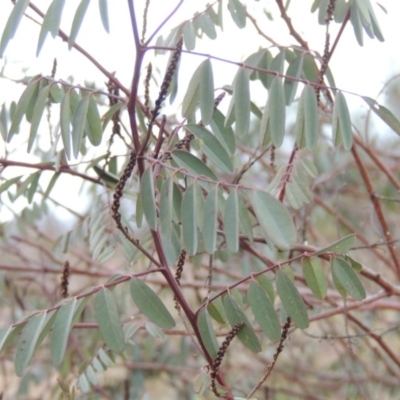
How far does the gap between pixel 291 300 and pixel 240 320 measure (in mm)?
73

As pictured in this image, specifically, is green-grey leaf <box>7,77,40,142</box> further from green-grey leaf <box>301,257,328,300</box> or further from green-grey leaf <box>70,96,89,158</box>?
green-grey leaf <box>301,257,328,300</box>

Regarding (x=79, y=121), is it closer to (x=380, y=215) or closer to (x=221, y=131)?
(x=221, y=131)

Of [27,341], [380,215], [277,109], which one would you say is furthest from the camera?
[380,215]

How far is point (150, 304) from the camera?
799 mm

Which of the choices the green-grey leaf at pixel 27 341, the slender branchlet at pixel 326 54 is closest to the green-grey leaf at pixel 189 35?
the slender branchlet at pixel 326 54

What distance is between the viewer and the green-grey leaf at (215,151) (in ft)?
2.69

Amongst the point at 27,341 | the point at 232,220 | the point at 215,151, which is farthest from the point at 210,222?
the point at 27,341

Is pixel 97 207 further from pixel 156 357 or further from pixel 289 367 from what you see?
pixel 289 367

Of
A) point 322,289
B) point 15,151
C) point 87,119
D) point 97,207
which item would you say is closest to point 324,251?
point 322,289

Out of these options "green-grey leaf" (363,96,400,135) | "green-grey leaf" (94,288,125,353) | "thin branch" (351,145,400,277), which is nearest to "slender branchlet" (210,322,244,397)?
"green-grey leaf" (94,288,125,353)

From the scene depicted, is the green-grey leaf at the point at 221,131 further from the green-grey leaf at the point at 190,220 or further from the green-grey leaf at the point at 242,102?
the green-grey leaf at the point at 190,220

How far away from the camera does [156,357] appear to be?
2.23 meters

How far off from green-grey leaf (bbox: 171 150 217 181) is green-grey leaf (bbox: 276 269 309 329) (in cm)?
14

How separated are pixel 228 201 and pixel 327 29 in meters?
0.48
